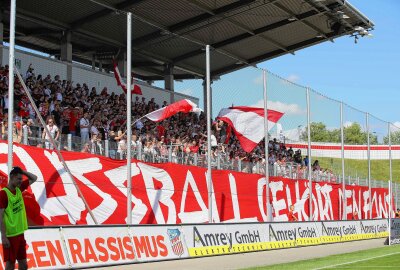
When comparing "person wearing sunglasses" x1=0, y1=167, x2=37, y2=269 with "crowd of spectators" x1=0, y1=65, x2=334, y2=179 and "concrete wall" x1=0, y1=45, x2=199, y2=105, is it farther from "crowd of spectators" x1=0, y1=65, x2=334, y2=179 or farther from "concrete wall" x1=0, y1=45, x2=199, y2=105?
"concrete wall" x1=0, y1=45, x2=199, y2=105

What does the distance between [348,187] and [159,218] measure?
1828 cm

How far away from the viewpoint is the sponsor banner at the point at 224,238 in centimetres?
2186

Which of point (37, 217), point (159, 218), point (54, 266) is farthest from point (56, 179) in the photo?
point (159, 218)

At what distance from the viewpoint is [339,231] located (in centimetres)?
3381

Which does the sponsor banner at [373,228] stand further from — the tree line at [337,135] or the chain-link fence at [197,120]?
the tree line at [337,135]

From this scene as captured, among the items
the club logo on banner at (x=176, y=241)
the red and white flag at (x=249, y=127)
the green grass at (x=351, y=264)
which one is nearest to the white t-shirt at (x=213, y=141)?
the red and white flag at (x=249, y=127)

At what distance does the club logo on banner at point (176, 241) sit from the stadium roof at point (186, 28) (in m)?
11.4

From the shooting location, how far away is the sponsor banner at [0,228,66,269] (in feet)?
51.2

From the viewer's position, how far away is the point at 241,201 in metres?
29.3

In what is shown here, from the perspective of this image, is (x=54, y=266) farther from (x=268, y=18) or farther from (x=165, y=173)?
(x=268, y=18)

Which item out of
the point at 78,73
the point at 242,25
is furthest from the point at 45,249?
the point at 242,25

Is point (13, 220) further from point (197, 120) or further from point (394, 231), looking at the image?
point (394, 231)

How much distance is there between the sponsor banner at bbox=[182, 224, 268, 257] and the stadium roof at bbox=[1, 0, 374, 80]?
8.56 meters

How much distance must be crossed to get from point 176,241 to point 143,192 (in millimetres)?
2822
